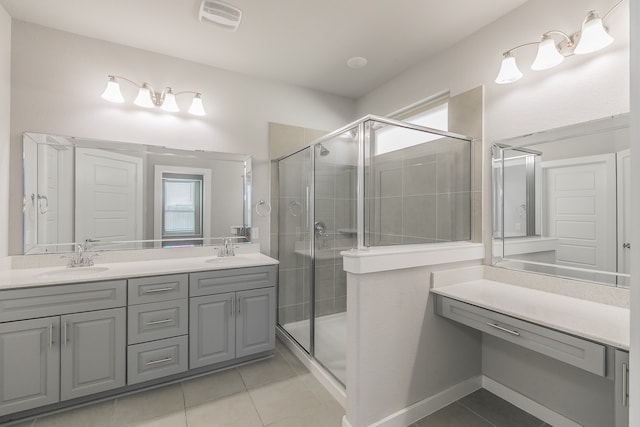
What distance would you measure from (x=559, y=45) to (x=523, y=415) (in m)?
2.23

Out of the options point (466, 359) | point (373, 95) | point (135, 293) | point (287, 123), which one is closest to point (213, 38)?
point (287, 123)

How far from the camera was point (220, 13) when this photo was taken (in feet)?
6.53

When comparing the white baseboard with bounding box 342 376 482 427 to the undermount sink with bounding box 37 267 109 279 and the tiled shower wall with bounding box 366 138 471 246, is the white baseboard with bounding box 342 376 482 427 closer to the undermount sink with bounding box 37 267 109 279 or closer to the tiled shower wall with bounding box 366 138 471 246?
the tiled shower wall with bounding box 366 138 471 246

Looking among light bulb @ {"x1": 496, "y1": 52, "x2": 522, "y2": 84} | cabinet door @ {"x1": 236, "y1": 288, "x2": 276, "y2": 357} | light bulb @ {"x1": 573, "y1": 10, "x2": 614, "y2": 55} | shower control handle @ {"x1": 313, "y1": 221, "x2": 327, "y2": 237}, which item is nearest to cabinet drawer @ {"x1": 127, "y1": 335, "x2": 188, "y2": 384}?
cabinet door @ {"x1": 236, "y1": 288, "x2": 276, "y2": 357}

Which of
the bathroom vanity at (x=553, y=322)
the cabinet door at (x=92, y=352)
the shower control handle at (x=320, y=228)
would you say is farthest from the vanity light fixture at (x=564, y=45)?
the cabinet door at (x=92, y=352)

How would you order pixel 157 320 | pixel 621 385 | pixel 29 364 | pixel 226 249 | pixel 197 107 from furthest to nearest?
pixel 226 249
pixel 197 107
pixel 157 320
pixel 29 364
pixel 621 385

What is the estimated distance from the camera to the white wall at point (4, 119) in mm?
1995

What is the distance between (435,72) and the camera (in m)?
2.54

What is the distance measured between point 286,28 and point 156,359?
2531mm

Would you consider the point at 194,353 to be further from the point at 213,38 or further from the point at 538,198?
the point at 538,198

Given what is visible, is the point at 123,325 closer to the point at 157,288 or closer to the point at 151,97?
the point at 157,288

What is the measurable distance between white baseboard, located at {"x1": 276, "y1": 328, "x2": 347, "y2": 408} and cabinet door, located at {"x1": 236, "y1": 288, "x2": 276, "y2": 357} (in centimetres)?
26

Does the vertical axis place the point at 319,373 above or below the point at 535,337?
below

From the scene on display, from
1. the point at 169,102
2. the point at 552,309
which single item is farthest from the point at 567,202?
the point at 169,102
